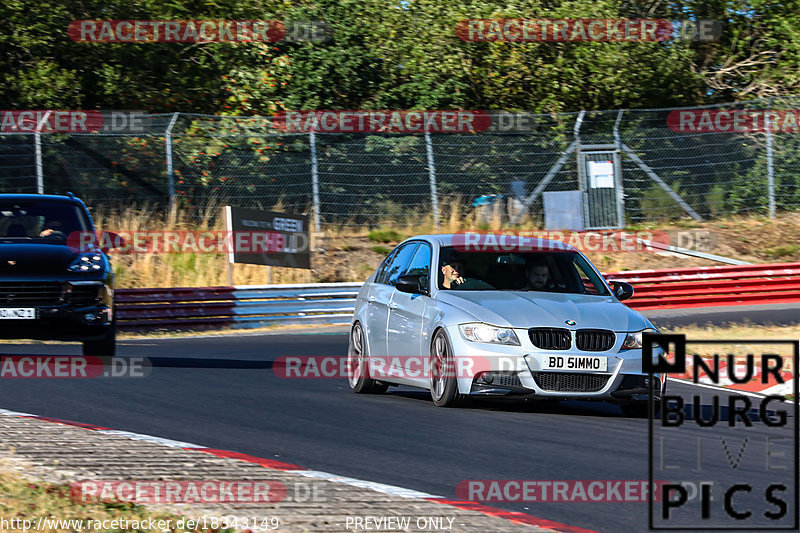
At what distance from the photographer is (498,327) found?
948cm

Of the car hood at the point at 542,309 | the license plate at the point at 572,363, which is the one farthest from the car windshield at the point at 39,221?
the license plate at the point at 572,363

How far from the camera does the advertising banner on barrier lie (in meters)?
22.7

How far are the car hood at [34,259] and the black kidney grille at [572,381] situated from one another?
5.49m

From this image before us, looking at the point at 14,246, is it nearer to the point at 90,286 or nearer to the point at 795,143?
the point at 90,286

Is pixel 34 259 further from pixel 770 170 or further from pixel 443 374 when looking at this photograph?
pixel 770 170

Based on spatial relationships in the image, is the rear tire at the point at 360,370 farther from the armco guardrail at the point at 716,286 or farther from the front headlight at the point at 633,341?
the armco guardrail at the point at 716,286

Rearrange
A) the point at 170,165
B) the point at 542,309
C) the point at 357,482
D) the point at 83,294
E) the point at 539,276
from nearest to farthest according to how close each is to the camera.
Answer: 1. the point at 357,482
2. the point at 542,309
3. the point at 539,276
4. the point at 83,294
5. the point at 170,165

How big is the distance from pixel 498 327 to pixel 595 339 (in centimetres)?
76

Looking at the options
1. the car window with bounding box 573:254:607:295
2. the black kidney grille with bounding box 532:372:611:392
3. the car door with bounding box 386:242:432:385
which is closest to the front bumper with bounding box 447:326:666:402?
the black kidney grille with bounding box 532:372:611:392

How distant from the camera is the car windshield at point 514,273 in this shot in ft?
34.4

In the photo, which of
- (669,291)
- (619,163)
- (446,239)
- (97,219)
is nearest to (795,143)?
(619,163)

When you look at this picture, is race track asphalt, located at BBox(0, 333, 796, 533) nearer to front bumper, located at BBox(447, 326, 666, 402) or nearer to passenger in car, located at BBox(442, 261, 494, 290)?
front bumper, located at BBox(447, 326, 666, 402)

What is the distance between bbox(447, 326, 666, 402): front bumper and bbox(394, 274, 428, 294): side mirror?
1.05 metres

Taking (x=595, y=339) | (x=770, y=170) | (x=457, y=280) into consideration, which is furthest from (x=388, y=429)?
(x=770, y=170)
